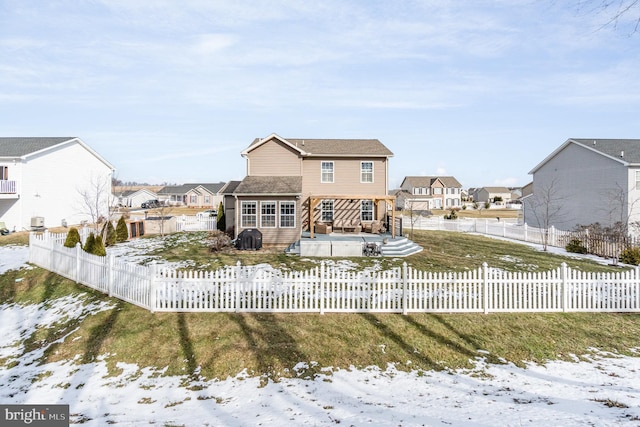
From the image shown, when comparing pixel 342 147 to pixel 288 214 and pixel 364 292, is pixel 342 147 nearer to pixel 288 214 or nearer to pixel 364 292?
pixel 288 214

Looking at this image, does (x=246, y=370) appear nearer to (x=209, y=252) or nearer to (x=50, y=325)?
(x=50, y=325)

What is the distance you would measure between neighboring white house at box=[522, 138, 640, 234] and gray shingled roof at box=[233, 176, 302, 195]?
54.0ft

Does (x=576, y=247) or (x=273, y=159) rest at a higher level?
(x=273, y=159)

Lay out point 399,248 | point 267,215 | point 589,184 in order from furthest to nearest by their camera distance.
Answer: point 589,184 → point 267,215 → point 399,248

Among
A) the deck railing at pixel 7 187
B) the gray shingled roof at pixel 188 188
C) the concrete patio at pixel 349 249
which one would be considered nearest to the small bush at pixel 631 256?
the concrete patio at pixel 349 249

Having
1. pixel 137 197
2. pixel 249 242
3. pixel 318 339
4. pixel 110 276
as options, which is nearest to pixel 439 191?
pixel 249 242

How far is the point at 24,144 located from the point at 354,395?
119 feet

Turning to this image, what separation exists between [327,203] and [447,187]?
205 ft

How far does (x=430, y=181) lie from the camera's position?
80562mm

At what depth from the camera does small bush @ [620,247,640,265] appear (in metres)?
16.4

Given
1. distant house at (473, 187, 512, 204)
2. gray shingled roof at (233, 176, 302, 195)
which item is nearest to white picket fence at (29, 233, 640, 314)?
gray shingled roof at (233, 176, 302, 195)

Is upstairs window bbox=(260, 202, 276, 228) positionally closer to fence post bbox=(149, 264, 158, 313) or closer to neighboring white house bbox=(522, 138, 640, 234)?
fence post bbox=(149, 264, 158, 313)

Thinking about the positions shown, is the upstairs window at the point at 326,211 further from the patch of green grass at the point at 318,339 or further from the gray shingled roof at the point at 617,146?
the gray shingled roof at the point at 617,146

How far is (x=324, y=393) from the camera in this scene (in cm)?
621
